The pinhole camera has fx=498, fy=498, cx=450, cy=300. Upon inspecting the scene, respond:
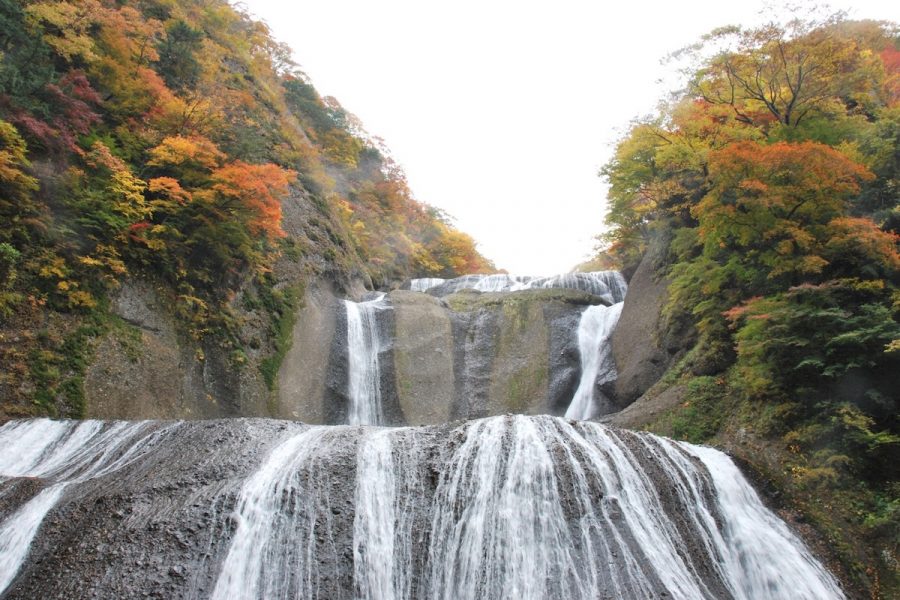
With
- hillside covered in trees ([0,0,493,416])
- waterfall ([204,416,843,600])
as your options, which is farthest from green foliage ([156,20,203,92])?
waterfall ([204,416,843,600])

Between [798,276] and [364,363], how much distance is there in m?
12.2

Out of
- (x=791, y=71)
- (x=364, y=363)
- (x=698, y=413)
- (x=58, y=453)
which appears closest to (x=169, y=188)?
(x=58, y=453)

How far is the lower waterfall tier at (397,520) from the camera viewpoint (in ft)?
18.6

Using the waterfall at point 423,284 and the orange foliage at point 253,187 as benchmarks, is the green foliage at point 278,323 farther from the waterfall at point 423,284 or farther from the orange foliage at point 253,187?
the waterfall at point 423,284

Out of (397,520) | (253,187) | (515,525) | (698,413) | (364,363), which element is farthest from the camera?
(364,363)

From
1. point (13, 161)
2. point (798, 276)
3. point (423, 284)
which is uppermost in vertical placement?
point (13, 161)

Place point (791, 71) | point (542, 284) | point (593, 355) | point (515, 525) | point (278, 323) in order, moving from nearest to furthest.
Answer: point (515, 525)
point (791, 71)
point (278, 323)
point (593, 355)
point (542, 284)

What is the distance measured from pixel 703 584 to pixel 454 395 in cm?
1103

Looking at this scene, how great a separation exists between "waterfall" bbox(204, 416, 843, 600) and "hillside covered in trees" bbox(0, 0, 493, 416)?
6.03 meters

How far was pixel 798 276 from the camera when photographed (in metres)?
9.41

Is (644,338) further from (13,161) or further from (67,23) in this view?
(67,23)

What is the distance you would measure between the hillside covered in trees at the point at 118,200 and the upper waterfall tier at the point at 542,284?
6841mm

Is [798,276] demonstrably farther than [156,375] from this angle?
No

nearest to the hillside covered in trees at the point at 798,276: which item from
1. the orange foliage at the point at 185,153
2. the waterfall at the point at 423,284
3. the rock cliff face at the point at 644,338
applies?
the rock cliff face at the point at 644,338
